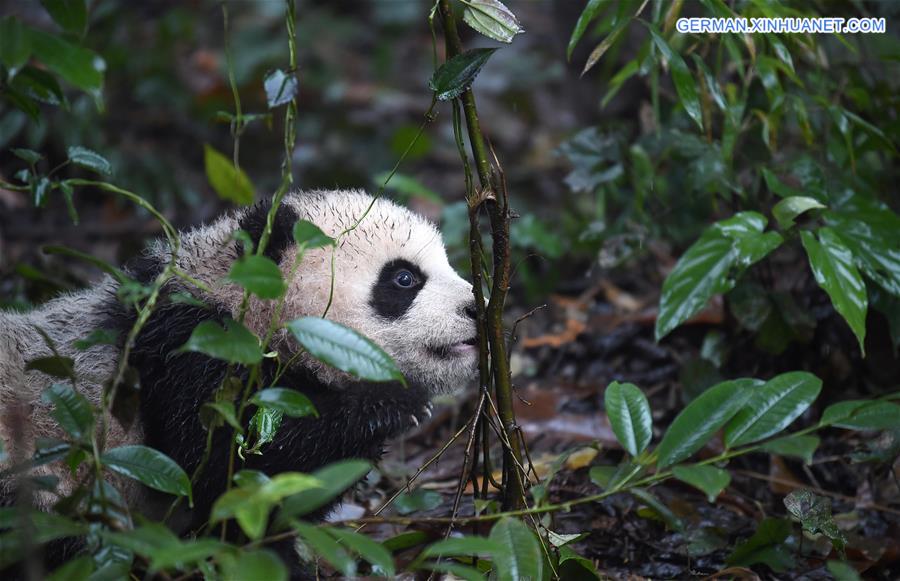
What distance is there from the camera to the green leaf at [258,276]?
2264 mm

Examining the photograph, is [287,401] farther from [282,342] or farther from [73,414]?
[282,342]

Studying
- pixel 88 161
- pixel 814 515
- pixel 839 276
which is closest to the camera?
pixel 88 161

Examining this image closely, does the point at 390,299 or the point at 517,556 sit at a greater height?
the point at 390,299

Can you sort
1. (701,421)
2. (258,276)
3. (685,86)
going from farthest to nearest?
(685,86) < (701,421) < (258,276)

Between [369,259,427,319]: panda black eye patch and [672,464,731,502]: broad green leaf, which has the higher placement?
[369,259,427,319]: panda black eye patch

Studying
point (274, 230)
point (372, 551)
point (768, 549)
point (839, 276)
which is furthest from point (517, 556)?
point (839, 276)

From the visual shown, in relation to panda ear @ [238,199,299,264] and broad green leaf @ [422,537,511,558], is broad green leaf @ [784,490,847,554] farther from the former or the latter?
panda ear @ [238,199,299,264]

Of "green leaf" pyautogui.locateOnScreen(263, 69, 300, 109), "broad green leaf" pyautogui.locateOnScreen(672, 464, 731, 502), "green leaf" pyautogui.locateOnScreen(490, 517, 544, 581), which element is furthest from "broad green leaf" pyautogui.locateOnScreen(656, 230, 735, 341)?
"green leaf" pyautogui.locateOnScreen(263, 69, 300, 109)

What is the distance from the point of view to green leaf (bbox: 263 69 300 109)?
2.72 m

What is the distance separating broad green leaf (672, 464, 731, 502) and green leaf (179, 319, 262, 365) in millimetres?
1131

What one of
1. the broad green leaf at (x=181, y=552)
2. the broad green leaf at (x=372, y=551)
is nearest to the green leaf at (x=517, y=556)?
the broad green leaf at (x=372, y=551)

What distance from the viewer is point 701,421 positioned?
2.58 meters

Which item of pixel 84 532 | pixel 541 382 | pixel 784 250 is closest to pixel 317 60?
pixel 541 382

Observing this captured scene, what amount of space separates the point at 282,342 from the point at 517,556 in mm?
1487
